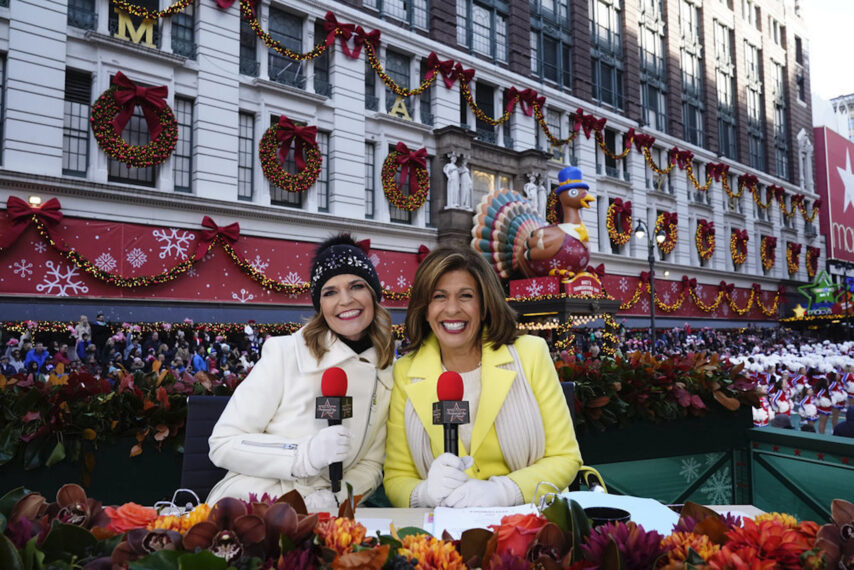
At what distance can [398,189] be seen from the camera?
77.1 feet

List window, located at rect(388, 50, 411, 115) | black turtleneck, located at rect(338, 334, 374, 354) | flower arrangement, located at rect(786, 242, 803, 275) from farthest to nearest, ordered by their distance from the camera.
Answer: flower arrangement, located at rect(786, 242, 803, 275), window, located at rect(388, 50, 411, 115), black turtleneck, located at rect(338, 334, 374, 354)

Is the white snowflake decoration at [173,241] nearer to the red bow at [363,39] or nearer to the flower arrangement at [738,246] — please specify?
the red bow at [363,39]

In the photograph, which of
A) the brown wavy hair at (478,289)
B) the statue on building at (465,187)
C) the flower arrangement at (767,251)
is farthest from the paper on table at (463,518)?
the flower arrangement at (767,251)

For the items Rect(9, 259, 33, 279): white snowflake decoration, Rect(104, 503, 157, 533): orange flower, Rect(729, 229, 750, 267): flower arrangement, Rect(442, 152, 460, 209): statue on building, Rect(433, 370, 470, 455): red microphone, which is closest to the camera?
Rect(104, 503, 157, 533): orange flower

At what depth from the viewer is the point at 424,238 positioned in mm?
24234

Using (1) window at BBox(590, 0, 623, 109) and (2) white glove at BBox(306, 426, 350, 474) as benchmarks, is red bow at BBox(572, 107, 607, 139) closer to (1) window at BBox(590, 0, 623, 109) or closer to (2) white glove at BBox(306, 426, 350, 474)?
(1) window at BBox(590, 0, 623, 109)

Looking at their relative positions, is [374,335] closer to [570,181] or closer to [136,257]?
[136,257]

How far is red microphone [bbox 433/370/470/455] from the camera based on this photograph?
90.0 inches

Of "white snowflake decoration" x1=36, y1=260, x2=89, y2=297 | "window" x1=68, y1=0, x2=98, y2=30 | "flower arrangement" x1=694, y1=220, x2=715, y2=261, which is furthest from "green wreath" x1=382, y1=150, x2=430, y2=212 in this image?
"flower arrangement" x1=694, y1=220, x2=715, y2=261

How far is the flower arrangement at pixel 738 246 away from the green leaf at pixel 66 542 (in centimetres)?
Result: 4440

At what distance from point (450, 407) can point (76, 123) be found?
18.3 metres

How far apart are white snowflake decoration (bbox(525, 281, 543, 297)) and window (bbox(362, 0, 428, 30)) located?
12337mm

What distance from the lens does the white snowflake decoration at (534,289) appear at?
70.5ft

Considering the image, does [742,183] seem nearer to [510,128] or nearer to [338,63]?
[510,128]
